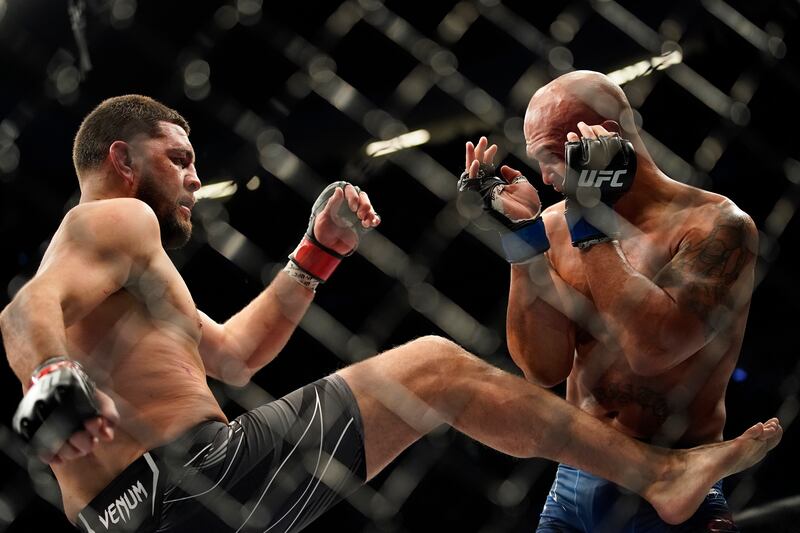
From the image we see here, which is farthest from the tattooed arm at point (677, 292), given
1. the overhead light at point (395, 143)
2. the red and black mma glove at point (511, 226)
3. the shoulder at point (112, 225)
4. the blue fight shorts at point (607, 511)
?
the overhead light at point (395, 143)

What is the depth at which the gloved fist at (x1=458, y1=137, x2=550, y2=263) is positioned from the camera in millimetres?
1692

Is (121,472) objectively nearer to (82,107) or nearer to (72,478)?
(72,478)

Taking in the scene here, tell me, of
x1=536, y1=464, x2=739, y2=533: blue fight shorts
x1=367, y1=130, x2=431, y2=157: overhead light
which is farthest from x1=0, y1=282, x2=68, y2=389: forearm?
x1=367, y1=130, x2=431, y2=157: overhead light

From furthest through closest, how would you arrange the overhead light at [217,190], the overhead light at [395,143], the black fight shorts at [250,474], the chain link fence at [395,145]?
the overhead light at [395,143]
the overhead light at [217,190]
the chain link fence at [395,145]
the black fight shorts at [250,474]

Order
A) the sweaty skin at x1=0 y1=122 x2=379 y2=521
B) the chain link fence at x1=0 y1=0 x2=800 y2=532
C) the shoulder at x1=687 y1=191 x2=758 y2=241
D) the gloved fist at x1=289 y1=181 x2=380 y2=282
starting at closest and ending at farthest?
the sweaty skin at x1=0 y1=122 x2=379 y2=521, the shoulder at x1=687 y1=191 x2=758 y2=241, the gloved fist at x1=289 y1=181 x2=380 y2=282, the chain link fence at x1=0 y1=0 x2=800 y2=532

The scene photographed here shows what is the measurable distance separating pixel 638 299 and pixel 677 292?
0.24 feet

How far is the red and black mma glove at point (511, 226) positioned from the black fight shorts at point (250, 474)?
0.40 meters

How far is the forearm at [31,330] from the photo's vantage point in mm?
1125

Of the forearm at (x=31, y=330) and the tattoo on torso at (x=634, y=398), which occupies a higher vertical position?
the tattoo on torso at (x=634, y=398)

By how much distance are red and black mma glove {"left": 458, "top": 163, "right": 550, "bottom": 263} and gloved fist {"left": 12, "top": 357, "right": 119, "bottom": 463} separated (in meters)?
0.87

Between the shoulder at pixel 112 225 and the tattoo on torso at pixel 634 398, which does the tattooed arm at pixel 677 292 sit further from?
the shoulder at pixel 112 225

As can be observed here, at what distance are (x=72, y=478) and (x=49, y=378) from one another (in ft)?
1.57

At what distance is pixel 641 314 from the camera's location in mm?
1581

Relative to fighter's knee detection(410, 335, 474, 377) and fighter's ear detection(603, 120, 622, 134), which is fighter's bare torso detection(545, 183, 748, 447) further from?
fighter's knee detection(410, 335, 474, 377)
